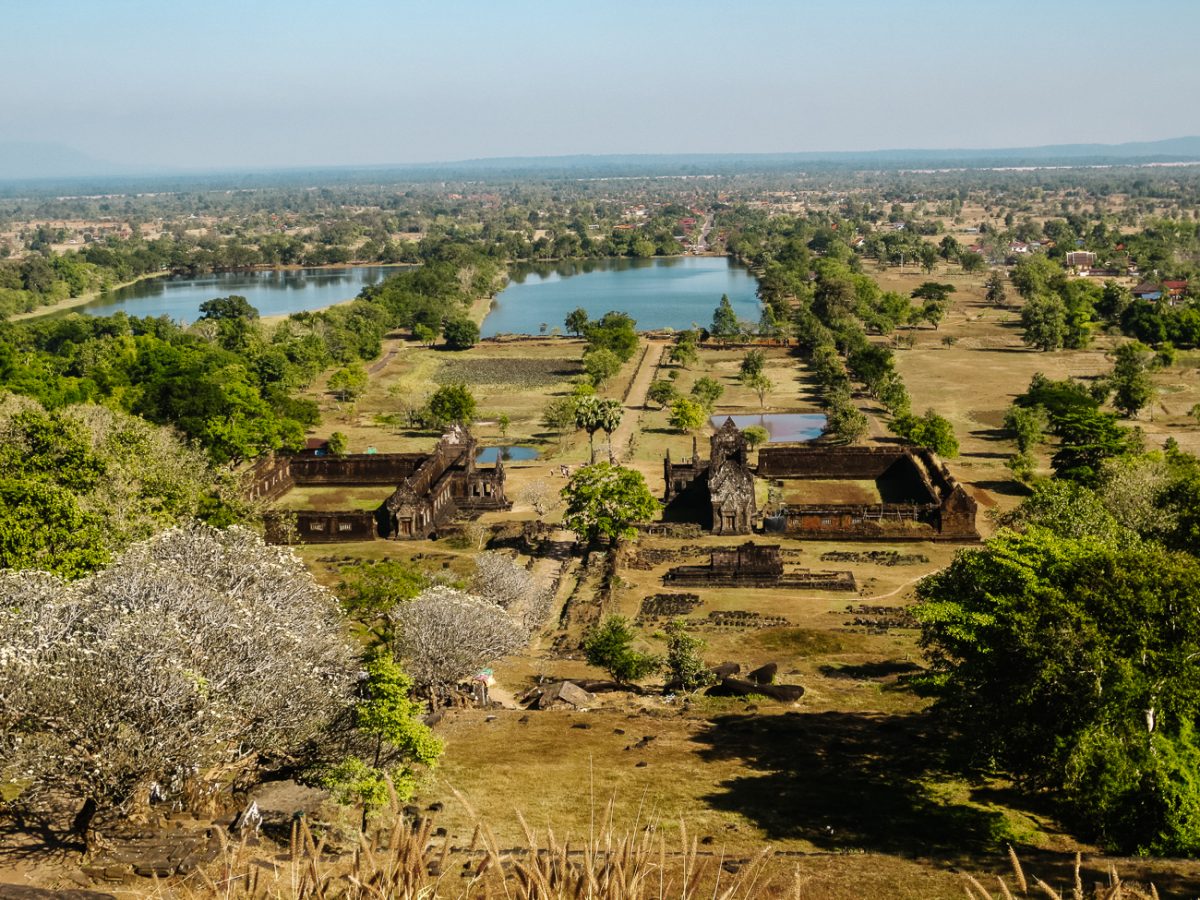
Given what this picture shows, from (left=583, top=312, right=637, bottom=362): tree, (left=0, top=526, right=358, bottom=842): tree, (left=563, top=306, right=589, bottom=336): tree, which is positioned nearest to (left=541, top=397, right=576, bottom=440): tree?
(left=583, top=312, right=637, bottom=362): tree

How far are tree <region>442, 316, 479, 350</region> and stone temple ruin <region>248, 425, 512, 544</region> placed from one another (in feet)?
137

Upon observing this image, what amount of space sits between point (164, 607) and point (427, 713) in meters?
8.69

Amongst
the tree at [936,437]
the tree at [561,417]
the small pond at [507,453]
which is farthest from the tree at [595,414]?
the tree at [936,437]

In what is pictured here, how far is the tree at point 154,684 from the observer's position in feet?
61.1

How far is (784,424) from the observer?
6969cm

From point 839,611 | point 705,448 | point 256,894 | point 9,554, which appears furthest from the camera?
point 705,448

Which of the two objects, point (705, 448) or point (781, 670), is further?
point (705, 448)

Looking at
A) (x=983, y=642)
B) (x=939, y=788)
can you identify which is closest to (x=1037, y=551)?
(x=983, y=642)

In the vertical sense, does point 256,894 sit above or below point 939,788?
above

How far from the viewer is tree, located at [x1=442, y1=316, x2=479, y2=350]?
99.3 meters

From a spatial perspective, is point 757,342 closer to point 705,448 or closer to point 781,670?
point 705,448

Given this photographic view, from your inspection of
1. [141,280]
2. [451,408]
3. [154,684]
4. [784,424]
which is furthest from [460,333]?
[141,280]

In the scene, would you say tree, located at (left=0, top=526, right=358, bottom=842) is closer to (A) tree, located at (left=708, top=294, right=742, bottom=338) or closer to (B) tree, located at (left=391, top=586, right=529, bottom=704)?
(B) tree, located at (left=391, top=586, right=529, bottom=704)

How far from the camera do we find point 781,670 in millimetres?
32750
